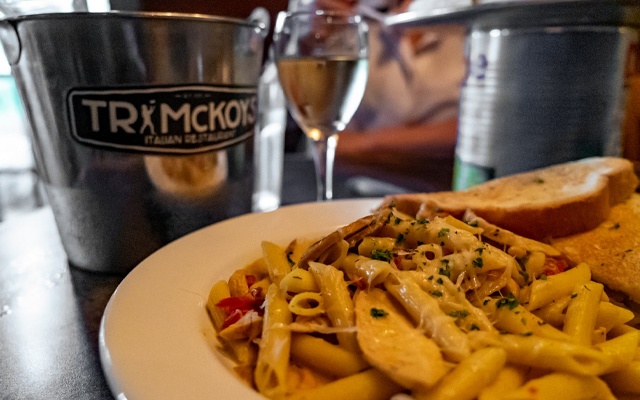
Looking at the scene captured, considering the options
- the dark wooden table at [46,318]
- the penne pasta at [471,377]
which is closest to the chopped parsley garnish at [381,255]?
the penne pasta at [471,377]

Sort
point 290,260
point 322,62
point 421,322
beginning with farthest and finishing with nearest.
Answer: point 322,62 → point 290,260 → point 421,322

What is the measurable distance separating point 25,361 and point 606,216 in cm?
125

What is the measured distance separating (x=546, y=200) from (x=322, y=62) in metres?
0.66

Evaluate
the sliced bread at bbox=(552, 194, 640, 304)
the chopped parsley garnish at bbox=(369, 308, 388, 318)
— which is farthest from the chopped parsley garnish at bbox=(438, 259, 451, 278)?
the sliced bread at bbox=(552, 194, 640, 304)

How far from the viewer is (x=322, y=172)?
149cm

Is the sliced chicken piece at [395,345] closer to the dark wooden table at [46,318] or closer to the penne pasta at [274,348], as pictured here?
the penne pasta at [274,348]

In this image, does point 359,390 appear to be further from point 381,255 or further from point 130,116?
point 130,116

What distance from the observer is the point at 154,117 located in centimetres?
99

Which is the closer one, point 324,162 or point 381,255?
point 381,255

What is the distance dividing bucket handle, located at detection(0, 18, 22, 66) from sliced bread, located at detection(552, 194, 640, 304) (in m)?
1.16

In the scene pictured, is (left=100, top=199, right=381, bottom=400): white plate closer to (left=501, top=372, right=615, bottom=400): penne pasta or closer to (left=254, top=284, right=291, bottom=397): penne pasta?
(left=254, top=284, right=291, bottom=397): penne pasta

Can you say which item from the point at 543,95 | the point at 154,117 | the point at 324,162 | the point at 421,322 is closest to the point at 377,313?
the point at 421,322

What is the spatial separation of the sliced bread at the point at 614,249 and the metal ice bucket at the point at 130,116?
77 cm

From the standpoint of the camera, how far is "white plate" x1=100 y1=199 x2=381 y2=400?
573 mm
